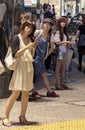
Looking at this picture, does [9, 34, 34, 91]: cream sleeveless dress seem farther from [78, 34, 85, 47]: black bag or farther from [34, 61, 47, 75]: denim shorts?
[78, 34, 85, 47]: black bag

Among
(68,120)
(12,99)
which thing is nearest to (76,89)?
(68,120)

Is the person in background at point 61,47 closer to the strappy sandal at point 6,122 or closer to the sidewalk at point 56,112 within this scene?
the sidewalk at point 56,112

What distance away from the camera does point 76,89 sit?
42.9 ft

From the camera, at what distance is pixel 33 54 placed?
358 inches

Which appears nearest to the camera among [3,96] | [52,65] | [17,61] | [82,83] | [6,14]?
[17,61]

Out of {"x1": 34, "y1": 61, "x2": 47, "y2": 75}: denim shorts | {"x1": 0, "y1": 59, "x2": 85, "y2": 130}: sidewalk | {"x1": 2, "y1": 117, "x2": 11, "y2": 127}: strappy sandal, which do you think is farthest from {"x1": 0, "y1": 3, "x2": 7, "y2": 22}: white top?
{"x1": 2, "y1": 117, "x2": 11, "y2": 127}: strappy sandal

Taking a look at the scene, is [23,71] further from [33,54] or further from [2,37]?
[2,37]

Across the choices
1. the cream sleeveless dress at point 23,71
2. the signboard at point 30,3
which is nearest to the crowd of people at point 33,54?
the cream sleeveless dress at point 23,71

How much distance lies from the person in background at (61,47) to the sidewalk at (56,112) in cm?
30

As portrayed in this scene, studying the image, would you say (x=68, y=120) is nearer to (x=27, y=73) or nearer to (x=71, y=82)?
(x=27, y=73)

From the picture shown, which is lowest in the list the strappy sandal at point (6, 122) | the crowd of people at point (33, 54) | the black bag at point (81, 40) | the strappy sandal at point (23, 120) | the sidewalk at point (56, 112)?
the black bag at point (81, 40)

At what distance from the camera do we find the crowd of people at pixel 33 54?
873 centimetres

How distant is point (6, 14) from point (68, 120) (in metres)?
3.67

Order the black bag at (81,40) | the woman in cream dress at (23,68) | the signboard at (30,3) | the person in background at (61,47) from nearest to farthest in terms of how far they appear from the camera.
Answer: the woman in cream dress at (23,68) < the person in background at (61,47) < the black bag at (81,40) < the signboard at (30,3)
